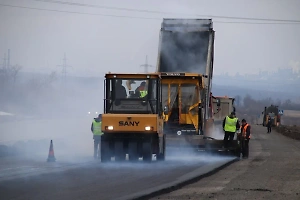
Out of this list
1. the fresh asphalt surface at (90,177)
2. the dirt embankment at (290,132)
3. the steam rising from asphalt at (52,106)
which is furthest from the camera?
the steam rising from asphalt at (52,106)

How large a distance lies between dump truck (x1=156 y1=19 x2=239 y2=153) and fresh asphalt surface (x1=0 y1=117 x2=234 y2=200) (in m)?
1.91

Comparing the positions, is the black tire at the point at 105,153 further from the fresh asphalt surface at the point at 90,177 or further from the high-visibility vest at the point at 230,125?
the high-visibility vest at the point at 230,125

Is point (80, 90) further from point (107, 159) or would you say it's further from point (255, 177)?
point (255, 177)

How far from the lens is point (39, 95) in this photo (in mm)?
84375

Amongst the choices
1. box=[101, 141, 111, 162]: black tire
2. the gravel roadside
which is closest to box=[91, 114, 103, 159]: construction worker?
box=[101, 141, 111, 162]: black tire

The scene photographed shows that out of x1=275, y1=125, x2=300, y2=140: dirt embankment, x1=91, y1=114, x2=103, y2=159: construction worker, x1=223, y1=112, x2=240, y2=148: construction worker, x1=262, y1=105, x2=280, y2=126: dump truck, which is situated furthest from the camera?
x1=262, y1=105, x2=280, y2=126: dump truck

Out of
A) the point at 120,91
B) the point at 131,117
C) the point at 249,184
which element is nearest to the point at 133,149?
the point at 131,117

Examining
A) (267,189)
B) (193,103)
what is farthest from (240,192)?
(193,103)

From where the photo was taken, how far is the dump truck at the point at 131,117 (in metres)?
23.3

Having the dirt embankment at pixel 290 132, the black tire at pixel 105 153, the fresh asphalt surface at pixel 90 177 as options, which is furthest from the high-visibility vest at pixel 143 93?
the dirt embankment at pixel 290 132

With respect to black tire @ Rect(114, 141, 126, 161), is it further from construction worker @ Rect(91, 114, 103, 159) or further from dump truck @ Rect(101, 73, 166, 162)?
construction worker @ Rect(91, 114, 103, 159)

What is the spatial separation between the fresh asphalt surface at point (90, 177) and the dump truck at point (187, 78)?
191 centimetres

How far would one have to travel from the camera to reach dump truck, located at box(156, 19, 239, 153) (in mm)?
28203

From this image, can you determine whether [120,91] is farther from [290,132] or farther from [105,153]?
[290,132]
